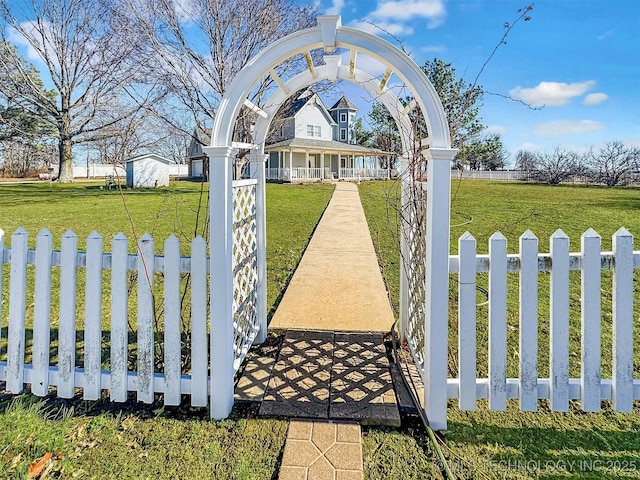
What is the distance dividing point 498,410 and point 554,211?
38.2ft

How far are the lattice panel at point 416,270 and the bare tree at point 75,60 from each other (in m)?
15.5

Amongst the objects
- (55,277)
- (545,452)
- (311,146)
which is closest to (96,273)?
(545,452)

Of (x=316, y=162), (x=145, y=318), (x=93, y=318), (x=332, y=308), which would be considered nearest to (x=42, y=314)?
(x=93, y=318)

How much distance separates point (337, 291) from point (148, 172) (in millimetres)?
22914

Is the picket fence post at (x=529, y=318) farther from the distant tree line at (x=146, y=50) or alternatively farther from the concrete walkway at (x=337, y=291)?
the distant tree line at (x=146, y=50)

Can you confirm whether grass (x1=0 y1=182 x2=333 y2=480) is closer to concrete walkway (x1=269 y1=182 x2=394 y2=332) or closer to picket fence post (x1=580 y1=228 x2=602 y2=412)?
concrete walkway (x1=269 y1=182 x2=394 y2=332)

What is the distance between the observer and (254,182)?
3496 millimetres

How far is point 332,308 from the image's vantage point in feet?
14.6

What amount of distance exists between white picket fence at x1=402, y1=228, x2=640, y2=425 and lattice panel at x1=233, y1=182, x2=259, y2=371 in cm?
145

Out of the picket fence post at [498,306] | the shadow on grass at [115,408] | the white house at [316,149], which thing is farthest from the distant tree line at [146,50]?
the white house at [316,149]

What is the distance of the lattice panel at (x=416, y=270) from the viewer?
2.93m

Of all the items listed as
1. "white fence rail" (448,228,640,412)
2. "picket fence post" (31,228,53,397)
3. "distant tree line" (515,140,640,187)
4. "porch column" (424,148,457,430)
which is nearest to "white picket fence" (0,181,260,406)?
"picket fence post" (31,228,53,397)

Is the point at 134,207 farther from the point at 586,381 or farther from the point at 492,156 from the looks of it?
the point at 492,156

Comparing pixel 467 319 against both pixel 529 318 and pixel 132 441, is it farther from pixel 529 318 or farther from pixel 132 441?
pixel 132 441
